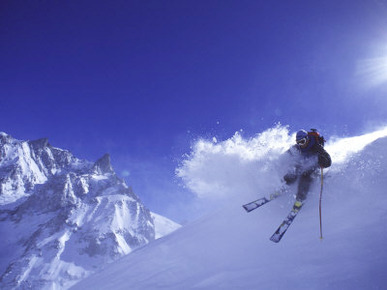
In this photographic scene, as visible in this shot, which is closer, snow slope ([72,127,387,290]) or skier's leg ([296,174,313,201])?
snow slope ([72,127,387,290])

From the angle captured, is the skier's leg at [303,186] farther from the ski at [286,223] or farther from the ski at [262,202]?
the ski at [262,202]

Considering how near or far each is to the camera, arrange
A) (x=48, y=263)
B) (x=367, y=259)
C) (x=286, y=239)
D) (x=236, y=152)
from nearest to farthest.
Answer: (x=367, y=259)
(x=286, y=239)
(x=236, y=152)
(x=48, y=263)

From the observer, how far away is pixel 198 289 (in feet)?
12.5

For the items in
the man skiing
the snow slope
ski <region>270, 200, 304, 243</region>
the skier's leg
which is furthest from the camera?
the man skiing

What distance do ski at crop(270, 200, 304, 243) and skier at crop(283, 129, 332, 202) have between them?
Answer: 0.29 m

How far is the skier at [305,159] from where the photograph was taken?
239 inches

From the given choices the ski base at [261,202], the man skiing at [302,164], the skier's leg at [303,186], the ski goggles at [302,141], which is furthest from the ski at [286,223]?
the ski goggles at [302,141]

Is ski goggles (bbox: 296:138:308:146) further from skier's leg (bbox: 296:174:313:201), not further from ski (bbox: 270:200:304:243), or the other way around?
ski (bbox: 270:200:304:243)

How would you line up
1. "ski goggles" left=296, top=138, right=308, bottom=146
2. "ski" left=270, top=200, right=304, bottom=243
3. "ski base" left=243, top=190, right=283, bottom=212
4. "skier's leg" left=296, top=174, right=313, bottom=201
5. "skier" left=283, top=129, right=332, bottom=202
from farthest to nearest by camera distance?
"ski goggles" left=296, top=138, right=308, bottom=146, "ski base" left=243, top=190, right=283, bottom=212, "skier" left=283, top=129, right=332, bottom=202, "skier's leg" left=296, top=174, right=313, bottom=201, "ski" left=270, top=200, right=304, bottom=243

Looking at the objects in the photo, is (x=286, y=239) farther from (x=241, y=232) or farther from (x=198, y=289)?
(x=198, y=289)

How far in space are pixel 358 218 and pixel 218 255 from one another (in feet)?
9.23

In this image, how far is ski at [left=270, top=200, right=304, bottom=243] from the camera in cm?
459

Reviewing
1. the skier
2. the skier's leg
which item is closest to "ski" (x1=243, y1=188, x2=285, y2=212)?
the skier

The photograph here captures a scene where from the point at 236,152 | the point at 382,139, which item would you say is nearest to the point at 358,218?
the point at 382,139
